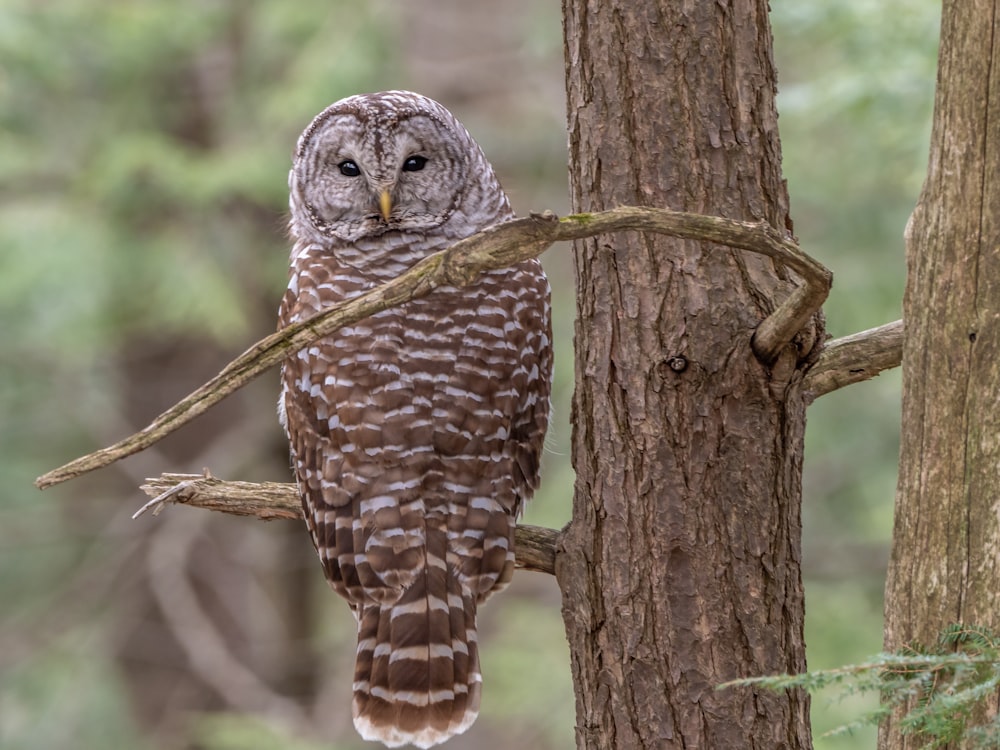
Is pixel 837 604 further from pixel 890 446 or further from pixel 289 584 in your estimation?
pixel 289 584

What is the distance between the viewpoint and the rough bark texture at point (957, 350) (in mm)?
2373

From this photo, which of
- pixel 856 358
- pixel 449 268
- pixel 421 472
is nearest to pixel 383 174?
pixel 421 472

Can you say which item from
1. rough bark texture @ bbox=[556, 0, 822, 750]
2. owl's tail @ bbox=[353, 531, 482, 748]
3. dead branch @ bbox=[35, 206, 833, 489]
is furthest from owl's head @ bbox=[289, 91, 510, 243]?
dead branch @ bbox=[35, 206, 833, 489]

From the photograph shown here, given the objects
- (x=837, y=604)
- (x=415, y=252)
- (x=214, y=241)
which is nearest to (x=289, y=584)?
(x=214, y=241)

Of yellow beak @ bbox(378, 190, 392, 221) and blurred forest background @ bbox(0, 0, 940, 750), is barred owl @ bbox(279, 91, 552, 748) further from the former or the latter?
blurred forest background @ bbox(0, 0, 940, 750)

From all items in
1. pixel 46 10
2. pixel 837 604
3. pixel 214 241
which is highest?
pixel 46 10

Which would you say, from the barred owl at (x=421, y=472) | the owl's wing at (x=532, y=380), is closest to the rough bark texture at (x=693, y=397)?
the barred owl at (x=421, y=472)

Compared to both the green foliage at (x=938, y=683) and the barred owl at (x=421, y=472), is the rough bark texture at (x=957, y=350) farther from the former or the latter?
the barred owl at (x=421, y=472)

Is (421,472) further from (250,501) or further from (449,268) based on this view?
(449,268)

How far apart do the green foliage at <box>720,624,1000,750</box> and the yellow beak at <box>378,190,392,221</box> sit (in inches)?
83.4

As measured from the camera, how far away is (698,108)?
278 centimetres

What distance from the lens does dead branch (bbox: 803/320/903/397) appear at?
286 cm

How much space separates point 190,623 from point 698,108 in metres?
7.31

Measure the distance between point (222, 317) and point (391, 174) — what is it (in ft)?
13.5
